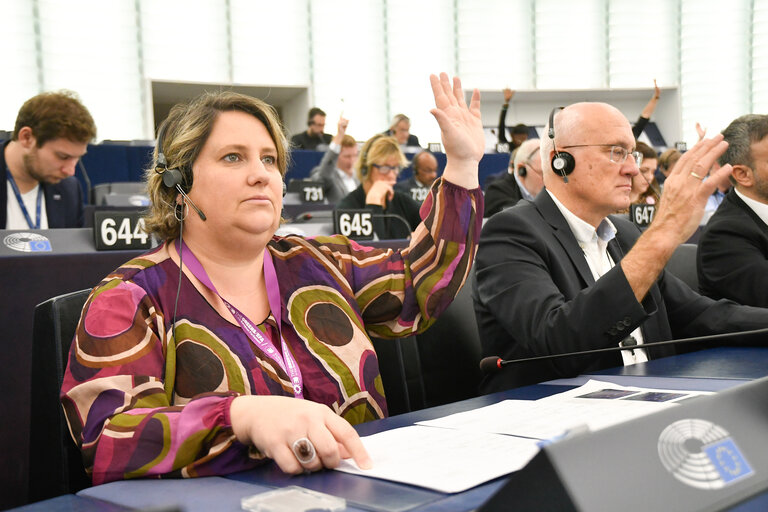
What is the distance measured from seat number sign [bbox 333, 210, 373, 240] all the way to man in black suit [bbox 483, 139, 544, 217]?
3.80ft

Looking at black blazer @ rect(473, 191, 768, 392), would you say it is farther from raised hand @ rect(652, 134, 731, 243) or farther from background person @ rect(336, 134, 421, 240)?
background person @ rect(336, 134, 421, 240)

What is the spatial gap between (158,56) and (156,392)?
380 inches

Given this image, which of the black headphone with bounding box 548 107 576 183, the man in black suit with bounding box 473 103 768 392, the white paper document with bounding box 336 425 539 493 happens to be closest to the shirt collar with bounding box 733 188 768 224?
the man in black suit with bounding box 473 103 768 392

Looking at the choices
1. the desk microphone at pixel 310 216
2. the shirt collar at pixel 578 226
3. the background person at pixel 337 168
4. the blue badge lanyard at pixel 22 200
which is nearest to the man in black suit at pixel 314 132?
the background person at pixel 337 168

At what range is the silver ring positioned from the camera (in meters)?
0.75

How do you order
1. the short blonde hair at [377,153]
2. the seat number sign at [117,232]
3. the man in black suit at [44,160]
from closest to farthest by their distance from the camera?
1. the seat number sign at [117,232]
2. the man in black suit at [44,160]
3. the short blonde hair at [377,153]

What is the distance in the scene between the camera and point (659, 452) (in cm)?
55

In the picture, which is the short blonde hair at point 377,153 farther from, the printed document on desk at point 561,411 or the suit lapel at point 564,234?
the printed document on desk at point 561,411

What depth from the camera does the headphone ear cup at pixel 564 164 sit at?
182 centimetres

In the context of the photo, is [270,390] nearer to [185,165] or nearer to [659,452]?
[185,165]

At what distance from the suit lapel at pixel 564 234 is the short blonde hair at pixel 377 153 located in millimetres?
2843

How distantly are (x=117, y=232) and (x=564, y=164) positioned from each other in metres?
1.42

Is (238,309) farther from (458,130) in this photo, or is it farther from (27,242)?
(27,242)

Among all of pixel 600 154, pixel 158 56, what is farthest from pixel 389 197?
pixel 158 56
